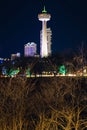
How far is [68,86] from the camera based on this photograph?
2150 cm

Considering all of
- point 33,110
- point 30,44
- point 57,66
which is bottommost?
point 33,110

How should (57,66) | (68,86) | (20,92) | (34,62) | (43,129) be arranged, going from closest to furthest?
1. (43,129)
2. (20,92)
3. (68,86)
4. (57,66)
5. (34,62)

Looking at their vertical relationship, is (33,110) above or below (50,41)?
below

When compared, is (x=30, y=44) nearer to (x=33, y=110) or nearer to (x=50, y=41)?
(x=50, y=41)

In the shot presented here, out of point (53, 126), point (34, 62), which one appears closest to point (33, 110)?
point (53, 126)

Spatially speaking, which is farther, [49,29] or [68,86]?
[49,29]

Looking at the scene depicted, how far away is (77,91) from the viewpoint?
22016 mm

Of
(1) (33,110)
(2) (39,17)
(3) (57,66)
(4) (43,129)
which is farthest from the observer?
(2) (39,17)

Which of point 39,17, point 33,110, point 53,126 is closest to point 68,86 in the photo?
point 33,110

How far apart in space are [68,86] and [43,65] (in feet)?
102

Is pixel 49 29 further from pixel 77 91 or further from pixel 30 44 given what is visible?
pixel 77 91

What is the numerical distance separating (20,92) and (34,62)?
3719 cm

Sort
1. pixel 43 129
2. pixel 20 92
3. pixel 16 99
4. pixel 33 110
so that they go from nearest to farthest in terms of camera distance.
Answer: pixel 43 129, pixel 16 99, pixel 20 92, pixel 33 110

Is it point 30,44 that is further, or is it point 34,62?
point 30,44
